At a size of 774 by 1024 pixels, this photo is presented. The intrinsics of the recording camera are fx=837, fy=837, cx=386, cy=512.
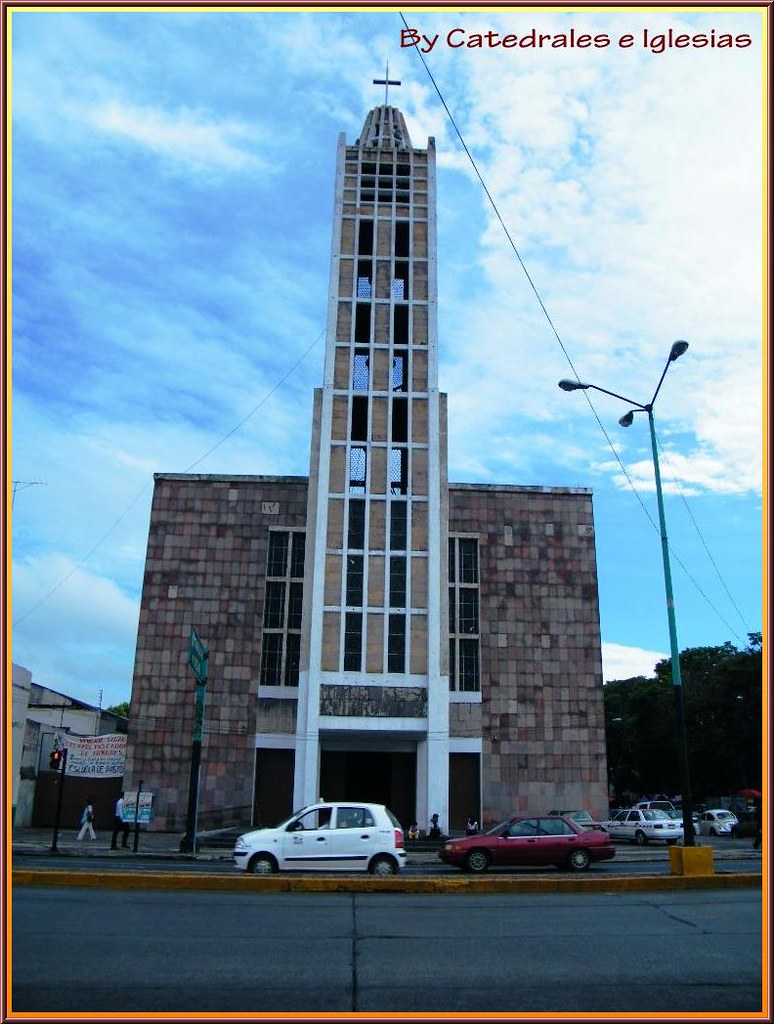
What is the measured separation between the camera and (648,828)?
3397 centimetres

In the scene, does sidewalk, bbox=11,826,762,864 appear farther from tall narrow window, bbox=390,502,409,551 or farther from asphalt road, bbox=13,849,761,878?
tall narrow window, bbox=390,502,409,551

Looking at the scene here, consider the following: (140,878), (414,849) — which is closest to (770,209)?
(140,878)

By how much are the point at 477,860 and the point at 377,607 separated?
59.3ft

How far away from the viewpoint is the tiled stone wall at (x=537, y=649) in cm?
4150

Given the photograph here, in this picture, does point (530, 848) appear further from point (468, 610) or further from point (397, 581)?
point (468, 610)

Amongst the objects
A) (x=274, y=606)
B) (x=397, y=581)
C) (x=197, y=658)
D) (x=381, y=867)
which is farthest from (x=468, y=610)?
(x=381, y=867)

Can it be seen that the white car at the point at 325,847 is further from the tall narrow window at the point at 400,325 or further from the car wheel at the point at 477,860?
the tall narrow window at the point at 400,325

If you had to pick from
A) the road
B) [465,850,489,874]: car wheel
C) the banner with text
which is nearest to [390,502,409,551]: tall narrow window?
the banner with text

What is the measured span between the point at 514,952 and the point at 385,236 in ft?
127

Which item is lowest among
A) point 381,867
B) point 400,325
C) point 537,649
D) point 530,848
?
point 530,848

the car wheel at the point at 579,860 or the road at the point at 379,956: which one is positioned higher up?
the road at the point at 379,956

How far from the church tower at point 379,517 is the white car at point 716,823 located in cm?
1604

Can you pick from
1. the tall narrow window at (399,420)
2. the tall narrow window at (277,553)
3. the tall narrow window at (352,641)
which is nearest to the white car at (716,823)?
the tall narrow window at (352,641)

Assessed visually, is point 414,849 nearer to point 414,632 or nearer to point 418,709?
point 418,709
